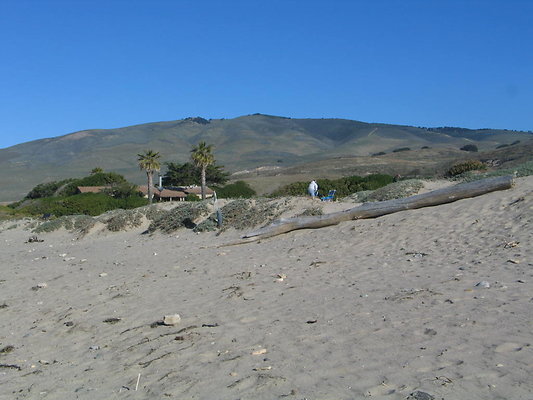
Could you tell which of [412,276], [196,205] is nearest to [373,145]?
[196,205]

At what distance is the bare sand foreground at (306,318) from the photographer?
179 inches

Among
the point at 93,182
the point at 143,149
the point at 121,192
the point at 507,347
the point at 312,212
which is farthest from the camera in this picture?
the point at 143,149

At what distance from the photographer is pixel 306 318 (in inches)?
253

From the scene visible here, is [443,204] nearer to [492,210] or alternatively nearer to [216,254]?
[492,210]

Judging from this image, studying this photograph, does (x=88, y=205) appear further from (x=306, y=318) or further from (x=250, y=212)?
(x=306, y=318)

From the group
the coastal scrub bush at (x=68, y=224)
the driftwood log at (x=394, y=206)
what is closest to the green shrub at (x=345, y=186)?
the coastal scrub bush at (x=68, y=224)

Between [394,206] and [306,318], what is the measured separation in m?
7.97

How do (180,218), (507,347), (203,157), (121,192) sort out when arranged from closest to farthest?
1. (507,347)
2. (180,218)
3. (203,157)
4. (121,192)

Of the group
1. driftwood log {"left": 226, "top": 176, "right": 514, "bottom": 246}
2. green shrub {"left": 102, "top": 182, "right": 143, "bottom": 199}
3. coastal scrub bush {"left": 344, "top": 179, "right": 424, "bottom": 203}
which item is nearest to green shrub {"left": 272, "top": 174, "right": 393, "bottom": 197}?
coastal scrub bush {"left": 344, "top": 179, "right": 424, "bottom": 203}

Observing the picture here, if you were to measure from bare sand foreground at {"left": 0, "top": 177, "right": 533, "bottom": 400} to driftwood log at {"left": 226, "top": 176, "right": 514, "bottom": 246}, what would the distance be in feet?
1.53

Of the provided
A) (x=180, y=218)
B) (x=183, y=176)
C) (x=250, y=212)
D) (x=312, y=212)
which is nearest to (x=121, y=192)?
(x=183, y=176)

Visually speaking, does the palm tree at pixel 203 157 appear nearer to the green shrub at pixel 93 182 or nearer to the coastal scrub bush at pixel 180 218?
the green shrub at pixel 93 182

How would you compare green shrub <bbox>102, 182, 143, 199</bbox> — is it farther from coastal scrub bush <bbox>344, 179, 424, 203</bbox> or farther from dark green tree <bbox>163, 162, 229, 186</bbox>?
coastal scrub bush <bbox>344, 179, 424, 203</bbox>

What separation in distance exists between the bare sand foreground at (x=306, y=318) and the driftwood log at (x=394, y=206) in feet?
1.53
